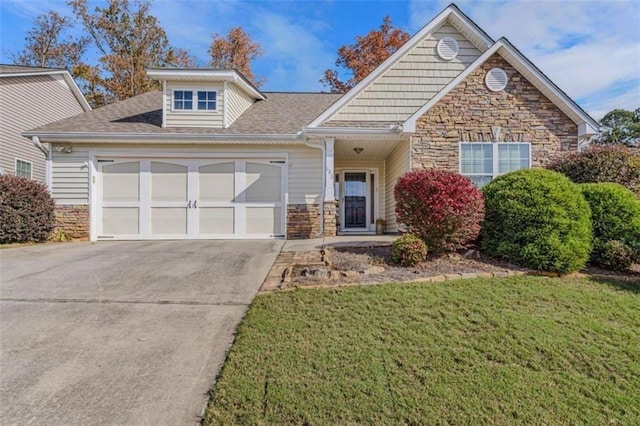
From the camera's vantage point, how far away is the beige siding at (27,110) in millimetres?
12328

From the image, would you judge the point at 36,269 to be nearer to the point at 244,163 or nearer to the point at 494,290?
the point at 244,163

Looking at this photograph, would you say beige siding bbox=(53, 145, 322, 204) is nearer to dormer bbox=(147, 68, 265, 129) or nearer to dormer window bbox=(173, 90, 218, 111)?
dormer bbox=(147, 68, 265, 129)

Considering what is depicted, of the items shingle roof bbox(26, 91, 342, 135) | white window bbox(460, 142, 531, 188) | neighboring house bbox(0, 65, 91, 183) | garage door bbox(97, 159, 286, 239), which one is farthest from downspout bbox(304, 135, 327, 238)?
neighboring house bbox(0, 65, 91, 183)

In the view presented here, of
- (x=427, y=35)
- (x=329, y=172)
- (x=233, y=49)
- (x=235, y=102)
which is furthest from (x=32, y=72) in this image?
(x=427, y=35)

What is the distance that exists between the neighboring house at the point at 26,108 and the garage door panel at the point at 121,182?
14.3 feet

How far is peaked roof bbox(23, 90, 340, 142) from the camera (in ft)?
31.1

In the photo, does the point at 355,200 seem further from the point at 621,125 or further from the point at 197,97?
the point at 621,125

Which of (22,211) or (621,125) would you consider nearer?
(22,211)

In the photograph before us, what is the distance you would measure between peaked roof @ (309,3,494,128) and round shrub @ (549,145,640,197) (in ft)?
15.2

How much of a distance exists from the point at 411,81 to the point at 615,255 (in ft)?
22.4

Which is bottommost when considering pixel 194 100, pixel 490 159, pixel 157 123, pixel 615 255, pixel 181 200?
pixel 615 255

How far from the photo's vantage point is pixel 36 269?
5.93 m

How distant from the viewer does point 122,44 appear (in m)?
22.4

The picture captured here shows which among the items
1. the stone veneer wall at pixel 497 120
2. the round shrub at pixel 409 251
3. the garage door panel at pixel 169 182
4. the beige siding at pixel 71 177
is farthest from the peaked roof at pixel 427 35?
the beige siding at pixel 71 177
